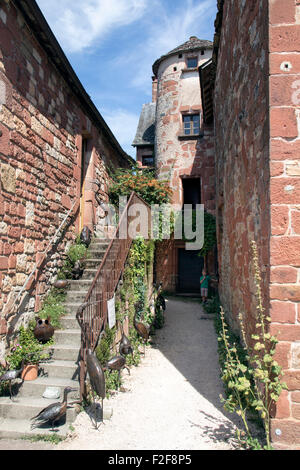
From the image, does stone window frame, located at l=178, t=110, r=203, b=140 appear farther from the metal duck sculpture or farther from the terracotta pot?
the terracotta pot

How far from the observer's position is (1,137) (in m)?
4.14

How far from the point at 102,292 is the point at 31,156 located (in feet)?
7.48

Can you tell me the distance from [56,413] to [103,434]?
52 cm

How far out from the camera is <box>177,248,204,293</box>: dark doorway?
12781 millimetres

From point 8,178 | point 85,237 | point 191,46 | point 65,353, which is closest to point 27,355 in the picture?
point 65,353

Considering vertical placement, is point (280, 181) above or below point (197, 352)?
above

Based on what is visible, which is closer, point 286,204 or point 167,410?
point 286,204

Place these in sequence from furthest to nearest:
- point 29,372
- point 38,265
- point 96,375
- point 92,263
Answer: point 92,263, point 38,265, point 29,372, point 96,375

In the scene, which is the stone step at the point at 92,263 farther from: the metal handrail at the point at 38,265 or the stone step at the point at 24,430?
the stone step at the point at 24,430

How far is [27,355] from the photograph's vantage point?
4102 mm

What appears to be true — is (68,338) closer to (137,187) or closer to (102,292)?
(102,292)

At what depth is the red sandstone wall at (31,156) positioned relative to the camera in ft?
14.0

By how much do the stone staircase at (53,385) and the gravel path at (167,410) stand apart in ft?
1.13

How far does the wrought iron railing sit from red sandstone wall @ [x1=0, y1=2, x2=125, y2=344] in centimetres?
105
